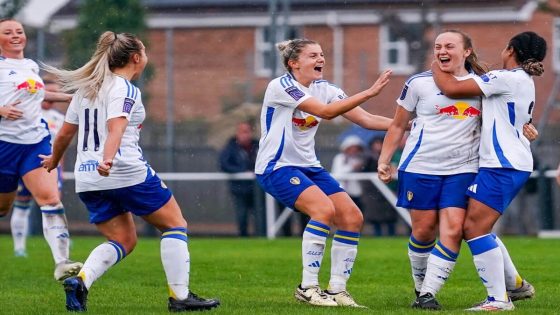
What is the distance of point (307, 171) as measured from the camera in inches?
361

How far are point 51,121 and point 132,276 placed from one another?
3.86 meters

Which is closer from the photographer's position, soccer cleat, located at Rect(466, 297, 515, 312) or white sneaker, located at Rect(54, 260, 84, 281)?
soccer cleat, located at Rect(466, 297, 515, 312)

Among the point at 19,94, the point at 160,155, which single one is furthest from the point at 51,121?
the point at 160,155

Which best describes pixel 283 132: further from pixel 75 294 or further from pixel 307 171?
pixel 75 294

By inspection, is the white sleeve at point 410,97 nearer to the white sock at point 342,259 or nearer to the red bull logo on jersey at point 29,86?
the white sock at point 342,259

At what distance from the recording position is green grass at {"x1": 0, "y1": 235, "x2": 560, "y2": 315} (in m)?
A: 8.72

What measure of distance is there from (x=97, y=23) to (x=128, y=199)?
11686mm

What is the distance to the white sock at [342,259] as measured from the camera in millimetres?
8891

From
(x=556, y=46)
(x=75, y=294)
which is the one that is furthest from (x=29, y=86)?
(x=556, y=46)

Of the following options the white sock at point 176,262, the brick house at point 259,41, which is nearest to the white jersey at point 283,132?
the white sock at point 176,262

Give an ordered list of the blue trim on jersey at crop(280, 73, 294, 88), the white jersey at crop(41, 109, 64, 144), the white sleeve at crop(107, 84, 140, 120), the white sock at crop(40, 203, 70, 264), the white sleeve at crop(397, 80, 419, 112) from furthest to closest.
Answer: the white jersey at crop(41, 109, 64, 144)
the white sock at crop(40, 203, 70, 264)
the blue trim on jersey at crop(280, 73, 294, 88)
the white sleeve at crop(397, 80, 419, 112)
the white sleeve at crop(107, 84, 140, 120)

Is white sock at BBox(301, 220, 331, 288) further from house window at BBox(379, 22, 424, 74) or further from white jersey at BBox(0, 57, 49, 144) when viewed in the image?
house window at BBox(379, 22, 424, 74)

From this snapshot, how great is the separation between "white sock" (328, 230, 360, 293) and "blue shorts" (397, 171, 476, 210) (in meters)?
0.55

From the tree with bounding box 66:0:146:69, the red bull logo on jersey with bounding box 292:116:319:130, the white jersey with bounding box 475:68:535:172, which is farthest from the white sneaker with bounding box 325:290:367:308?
the tree with bounding box 66:0:146:69
